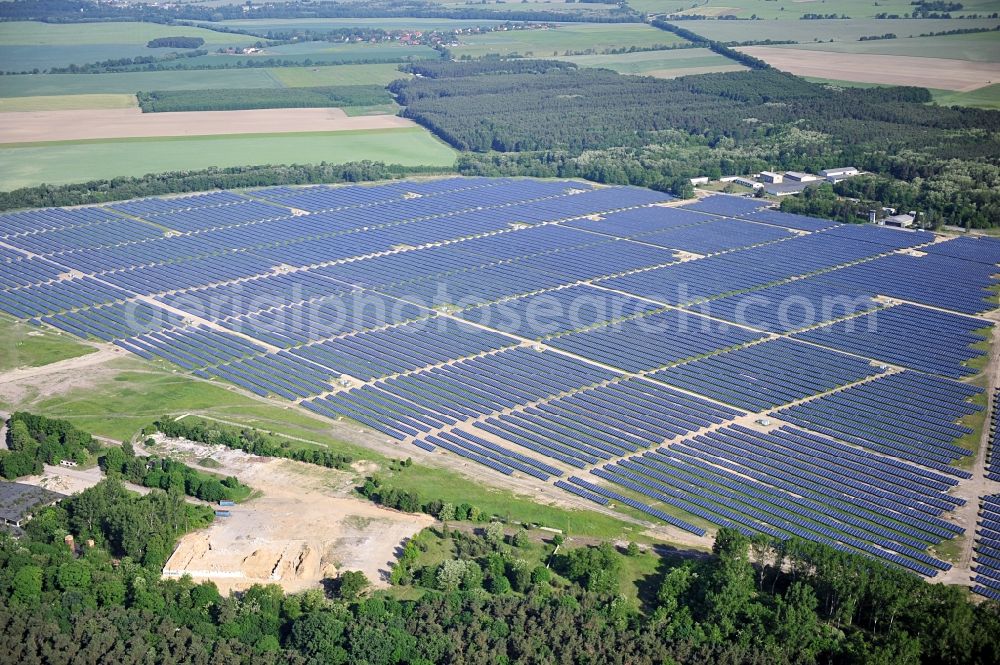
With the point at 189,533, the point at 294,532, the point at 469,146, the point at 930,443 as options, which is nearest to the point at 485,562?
the point at 294,532

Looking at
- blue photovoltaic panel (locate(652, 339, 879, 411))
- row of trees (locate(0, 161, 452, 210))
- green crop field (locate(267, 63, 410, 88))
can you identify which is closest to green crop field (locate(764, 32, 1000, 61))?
green crop field (locate(267, 63, 410, 88))

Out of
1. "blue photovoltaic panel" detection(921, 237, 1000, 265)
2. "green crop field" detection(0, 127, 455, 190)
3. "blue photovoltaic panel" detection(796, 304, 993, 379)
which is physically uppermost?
"green crop field" detection(0, 127, 455, 190)

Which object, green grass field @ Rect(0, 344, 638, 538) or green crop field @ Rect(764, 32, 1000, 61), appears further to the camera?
green crop field @ Rect(764, 32, 1000, 61)

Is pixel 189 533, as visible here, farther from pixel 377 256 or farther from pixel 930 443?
pixel 377 256

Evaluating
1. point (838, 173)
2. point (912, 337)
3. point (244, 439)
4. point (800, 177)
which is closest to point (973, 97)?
point (838, 173)

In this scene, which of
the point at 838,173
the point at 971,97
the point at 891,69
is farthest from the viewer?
the point at 891,69

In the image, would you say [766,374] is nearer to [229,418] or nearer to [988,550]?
[988,550]

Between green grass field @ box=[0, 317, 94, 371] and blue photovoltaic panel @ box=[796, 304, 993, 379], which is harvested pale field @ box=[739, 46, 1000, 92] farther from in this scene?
green grass field @ box=[0, 317, 94, 371]
